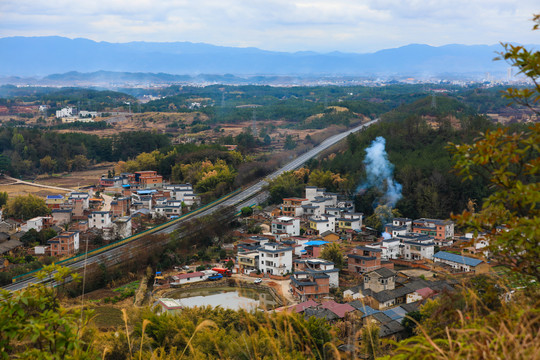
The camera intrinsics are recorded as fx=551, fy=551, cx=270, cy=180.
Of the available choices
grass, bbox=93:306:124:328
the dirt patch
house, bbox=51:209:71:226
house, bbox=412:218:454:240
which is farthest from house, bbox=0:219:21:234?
house, bbox=412:218:454:240

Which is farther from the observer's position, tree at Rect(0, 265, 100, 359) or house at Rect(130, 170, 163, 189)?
house at Rect(130, 170, 163, 189)

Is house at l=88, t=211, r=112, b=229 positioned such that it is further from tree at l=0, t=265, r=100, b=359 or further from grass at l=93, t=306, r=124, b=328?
tree at l=0, t=265, r=100, b=359

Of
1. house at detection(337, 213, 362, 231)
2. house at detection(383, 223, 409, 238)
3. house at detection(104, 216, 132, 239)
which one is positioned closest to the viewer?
house at detection(383, 223, 409, 238)

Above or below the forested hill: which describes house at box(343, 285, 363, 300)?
below

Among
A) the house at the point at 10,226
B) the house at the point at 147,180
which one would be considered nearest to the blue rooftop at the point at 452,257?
the house at the point at 10,226

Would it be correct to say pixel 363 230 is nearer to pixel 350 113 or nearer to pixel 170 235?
pixel 170 235

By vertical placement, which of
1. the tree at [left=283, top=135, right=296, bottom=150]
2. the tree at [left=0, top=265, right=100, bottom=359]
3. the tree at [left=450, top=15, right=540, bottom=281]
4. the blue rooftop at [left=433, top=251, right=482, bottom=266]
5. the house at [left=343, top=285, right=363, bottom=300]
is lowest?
Answer: the house at [left=343, top=285, right=363, bottom=300]

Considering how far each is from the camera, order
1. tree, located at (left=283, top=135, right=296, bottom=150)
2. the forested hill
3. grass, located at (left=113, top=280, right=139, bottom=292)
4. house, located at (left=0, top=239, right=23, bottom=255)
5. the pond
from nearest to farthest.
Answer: the pond → grass, located at (left=113, top=280, right=139, bottom=292) → house, located at (left=0, top=239, right=23, bottom=255) → the forested hill → tree, located at (left=283, top=135, right=296, bottom=150)

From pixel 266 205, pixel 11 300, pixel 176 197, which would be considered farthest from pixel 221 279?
→ pixel 11 300
